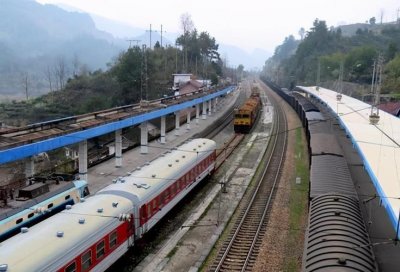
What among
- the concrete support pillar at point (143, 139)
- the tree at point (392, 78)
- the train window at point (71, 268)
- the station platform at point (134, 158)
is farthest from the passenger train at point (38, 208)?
the tree at point (392, 78)

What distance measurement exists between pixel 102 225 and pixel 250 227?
877 centimetres

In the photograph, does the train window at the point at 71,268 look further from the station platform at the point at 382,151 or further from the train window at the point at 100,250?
the station platform at the point at 382,151

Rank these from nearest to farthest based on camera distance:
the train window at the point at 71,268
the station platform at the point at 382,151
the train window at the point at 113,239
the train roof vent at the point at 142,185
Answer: the train window at the point at 71,268
the station platform at the point at 382,151
the train window at the point at 113,239
the train roof vent at the point at 142,185

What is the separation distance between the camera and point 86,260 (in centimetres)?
1298

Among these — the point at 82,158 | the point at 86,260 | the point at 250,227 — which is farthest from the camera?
the point at 82,158

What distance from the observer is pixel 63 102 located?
247 feet

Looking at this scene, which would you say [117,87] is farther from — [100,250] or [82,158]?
[100,250]

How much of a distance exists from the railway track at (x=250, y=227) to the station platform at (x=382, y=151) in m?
5.67

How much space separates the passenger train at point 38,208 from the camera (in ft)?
47.0

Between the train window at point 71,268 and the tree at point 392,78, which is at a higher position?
the tree at point 392,78

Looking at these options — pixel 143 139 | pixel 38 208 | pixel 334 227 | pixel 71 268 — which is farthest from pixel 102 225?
pixel 143 139

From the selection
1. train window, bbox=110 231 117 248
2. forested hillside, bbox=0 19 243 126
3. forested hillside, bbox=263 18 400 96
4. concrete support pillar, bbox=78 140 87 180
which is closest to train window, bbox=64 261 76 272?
train window, bbox=110 231 117 248

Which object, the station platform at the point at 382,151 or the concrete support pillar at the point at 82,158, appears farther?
the concrete support pillar at the point at 82,158

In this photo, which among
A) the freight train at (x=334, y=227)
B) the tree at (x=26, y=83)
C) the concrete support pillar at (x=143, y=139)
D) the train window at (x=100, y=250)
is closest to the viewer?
the freight train at (x=334, y=227)
